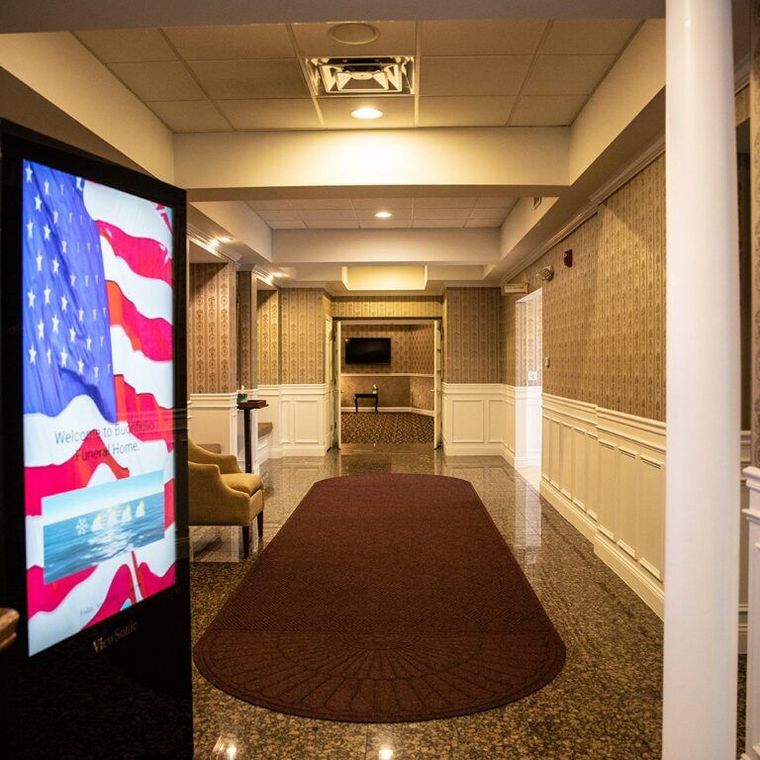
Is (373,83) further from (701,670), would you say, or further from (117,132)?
(701,670)

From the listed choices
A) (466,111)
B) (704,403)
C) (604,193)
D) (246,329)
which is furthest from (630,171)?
(246,329)

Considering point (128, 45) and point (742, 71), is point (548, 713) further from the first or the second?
point (128, 45)

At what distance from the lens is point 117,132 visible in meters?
3.73

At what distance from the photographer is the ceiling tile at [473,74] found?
3520 millimetres

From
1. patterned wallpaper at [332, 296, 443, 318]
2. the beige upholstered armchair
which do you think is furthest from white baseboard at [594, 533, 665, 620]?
patterned wallpaper at [332, 296, 443, 318]

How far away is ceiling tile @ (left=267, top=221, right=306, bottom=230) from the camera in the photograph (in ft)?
25.2

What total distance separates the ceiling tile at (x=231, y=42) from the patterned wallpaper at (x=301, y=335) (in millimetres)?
7008

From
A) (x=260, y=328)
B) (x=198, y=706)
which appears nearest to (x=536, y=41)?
(x=198, y=706)

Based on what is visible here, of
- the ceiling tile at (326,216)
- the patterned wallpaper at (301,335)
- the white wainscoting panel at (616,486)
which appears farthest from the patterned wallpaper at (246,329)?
the white wainscoting panel at (616,486)

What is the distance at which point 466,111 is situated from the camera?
13.9 ft

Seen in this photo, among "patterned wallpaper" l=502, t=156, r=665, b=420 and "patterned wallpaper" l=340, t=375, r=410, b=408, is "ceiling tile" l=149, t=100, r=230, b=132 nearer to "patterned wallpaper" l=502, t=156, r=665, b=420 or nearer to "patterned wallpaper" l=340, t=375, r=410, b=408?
"patterned wallpaper" l=502, t=156, r=665, b=420

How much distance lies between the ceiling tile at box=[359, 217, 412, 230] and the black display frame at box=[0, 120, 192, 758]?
5606 mm

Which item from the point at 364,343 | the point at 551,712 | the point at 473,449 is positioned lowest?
the point at 551,712

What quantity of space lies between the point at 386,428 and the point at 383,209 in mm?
7806
